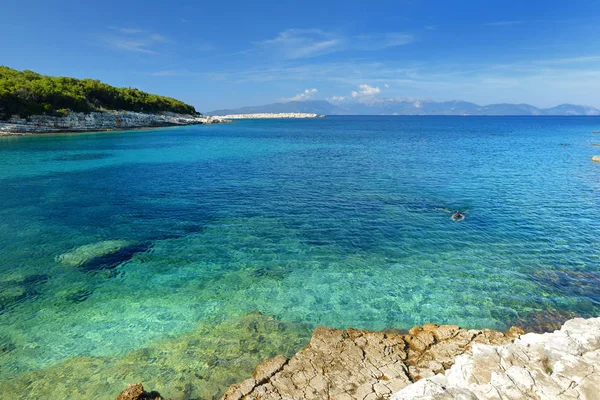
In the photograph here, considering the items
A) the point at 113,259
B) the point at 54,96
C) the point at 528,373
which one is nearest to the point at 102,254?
the point at 113,259

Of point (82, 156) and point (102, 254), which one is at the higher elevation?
point (82, 156)

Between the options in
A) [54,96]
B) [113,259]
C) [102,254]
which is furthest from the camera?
[54,96]

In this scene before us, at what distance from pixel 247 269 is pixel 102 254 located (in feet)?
29.4

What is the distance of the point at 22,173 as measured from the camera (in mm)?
39688

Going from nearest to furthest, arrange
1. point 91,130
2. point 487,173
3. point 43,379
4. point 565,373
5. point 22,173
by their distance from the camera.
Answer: point 565,373
point 43,379
point 22,173
point 487,173
point 91,130

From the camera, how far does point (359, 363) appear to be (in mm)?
10320

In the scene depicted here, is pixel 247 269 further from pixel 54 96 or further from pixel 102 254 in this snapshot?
pixel 54 96

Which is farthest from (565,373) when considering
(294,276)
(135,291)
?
(135,291)

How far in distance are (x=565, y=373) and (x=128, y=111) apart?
132m

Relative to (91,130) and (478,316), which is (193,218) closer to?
(478,316)

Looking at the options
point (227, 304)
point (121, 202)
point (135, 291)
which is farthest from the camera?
point (121, 202)

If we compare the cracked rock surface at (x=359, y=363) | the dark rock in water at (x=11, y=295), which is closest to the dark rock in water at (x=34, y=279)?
the dark rock in water at (x=11, y=295)

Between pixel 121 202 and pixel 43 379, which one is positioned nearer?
pixel 43 379

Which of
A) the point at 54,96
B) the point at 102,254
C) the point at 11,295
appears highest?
the point at 54,96
